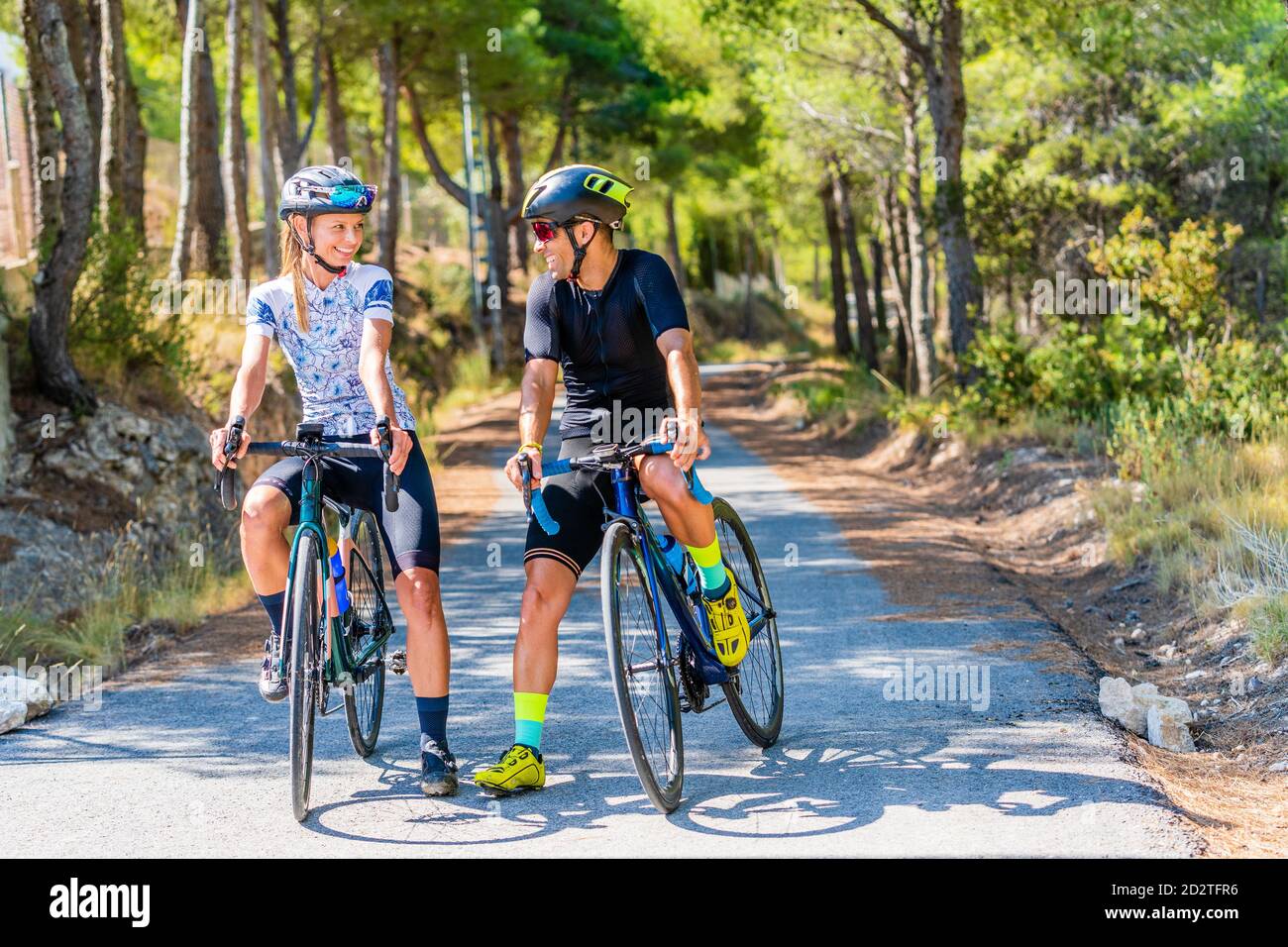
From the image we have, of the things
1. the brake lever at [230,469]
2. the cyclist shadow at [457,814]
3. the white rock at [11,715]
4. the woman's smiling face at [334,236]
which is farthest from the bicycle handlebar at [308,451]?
the white rock at [11,715]

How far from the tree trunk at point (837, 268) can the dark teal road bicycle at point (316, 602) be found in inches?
1090

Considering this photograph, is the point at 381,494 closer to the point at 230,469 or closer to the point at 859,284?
the point at 230,469

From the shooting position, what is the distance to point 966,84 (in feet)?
77.0

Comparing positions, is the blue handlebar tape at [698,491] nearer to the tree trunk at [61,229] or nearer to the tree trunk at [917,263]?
the tree trunk at [61,229]

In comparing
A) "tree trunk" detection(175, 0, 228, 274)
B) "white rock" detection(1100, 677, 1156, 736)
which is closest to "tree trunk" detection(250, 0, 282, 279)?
"tree trunk" detection(175, 0, 228, 274)

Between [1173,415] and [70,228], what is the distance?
8.82 m

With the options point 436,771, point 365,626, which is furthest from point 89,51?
point 436,771

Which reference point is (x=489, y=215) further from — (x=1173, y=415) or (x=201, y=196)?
(x=1173, y=415)

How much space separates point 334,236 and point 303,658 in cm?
149

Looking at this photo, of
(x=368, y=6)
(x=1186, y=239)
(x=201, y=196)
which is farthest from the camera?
(x=368, y=6)

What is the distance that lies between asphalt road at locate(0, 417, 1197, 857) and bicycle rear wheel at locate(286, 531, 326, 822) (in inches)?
7.3

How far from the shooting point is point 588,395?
5.16 metres

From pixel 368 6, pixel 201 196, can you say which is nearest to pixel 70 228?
pixel 201 196

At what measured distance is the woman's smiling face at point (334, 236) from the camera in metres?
5.14
